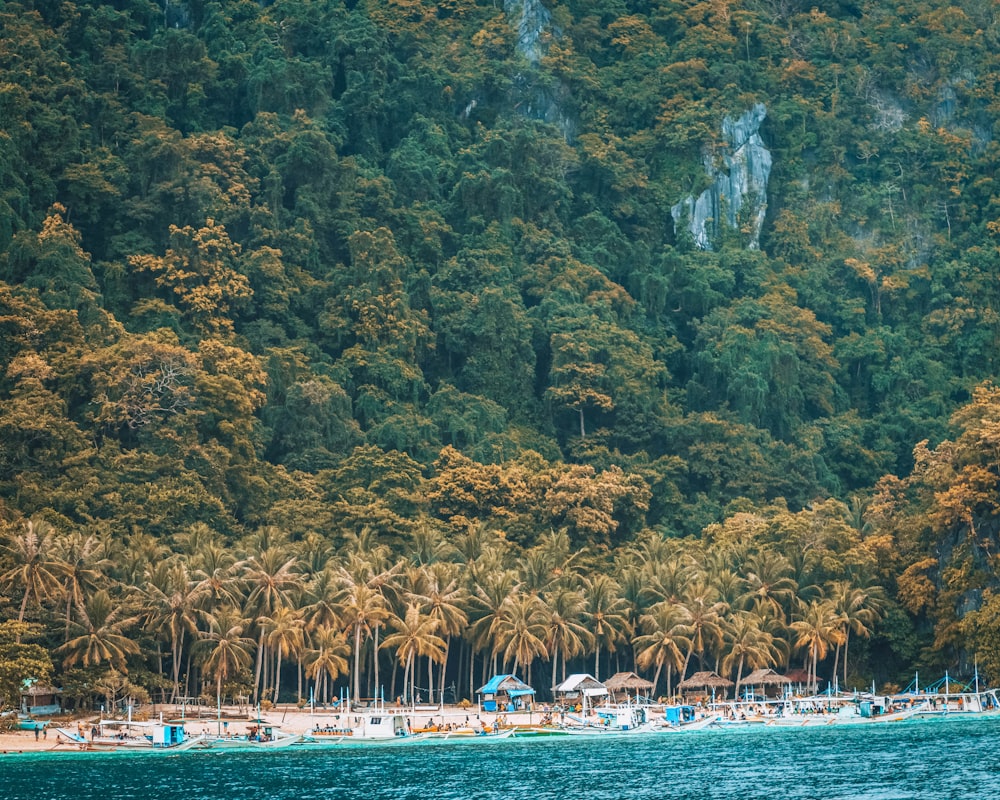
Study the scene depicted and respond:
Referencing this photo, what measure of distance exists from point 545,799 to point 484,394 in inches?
2599

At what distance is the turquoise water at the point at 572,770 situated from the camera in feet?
213

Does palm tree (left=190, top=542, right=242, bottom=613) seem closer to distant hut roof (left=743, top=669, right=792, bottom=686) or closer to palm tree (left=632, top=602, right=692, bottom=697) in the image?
palm tree (left=632, top=602, right=692, bottom=697)

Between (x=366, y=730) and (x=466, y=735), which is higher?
(x=366, y=730)

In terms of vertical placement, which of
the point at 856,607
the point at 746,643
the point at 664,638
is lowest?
the point at 746,643

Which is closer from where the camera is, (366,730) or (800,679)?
(366,730)

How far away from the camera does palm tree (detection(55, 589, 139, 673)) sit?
278 ft

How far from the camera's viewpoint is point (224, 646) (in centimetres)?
8694

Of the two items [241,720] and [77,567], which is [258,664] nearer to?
[241,720]

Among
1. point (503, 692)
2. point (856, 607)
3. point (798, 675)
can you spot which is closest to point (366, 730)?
point (503, 692)

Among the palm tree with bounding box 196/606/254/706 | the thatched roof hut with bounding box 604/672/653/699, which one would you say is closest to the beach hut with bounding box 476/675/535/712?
the thatched roof hut with bounding box 604/672/653/699

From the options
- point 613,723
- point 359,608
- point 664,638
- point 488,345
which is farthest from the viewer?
point 488,345

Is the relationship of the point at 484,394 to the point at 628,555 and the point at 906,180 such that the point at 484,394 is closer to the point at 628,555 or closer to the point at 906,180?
the point at 628,555

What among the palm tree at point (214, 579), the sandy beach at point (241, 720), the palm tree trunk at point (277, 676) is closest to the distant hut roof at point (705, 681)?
the sandy beach at point (241, 720)

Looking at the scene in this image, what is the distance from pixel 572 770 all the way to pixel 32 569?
29.0 m
